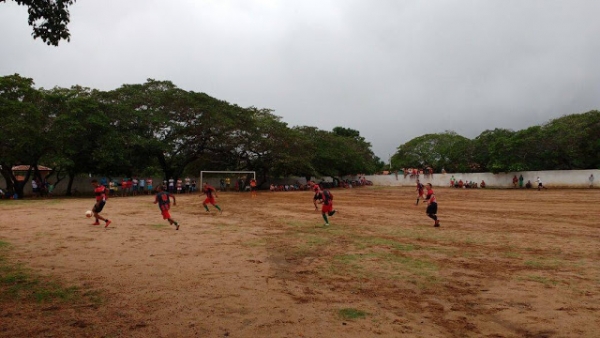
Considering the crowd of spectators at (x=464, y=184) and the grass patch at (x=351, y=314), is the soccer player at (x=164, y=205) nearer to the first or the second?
the grass patch at (x=351, y=314)

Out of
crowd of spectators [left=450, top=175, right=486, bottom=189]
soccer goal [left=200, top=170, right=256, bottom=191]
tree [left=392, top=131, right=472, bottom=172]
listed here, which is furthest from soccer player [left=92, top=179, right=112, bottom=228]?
tree [left=392, top=131, right=472, bottom=172]

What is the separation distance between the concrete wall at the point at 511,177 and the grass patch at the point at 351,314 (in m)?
39.8

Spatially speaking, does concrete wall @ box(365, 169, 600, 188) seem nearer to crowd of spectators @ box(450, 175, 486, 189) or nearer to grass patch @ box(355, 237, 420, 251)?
crowd of spectators @ box(450, 175, 486, 189)

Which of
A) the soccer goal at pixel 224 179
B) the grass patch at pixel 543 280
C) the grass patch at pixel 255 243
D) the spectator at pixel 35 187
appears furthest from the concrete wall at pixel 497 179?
the grass patch at pixel 543 280

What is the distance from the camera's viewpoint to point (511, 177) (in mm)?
42031

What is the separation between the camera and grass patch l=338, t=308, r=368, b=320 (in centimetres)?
502

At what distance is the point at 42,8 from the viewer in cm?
705

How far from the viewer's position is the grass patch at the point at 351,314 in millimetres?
5016

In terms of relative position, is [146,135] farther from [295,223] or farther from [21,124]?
[295,223]

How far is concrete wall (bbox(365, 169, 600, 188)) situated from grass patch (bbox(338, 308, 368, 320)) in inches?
1567

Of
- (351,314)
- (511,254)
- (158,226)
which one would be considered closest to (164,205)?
(158,226)

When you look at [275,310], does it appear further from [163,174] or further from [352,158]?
[352,158]

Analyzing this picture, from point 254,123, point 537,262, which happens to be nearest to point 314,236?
point 537,262

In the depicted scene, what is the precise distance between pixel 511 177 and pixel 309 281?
42.0 meters
